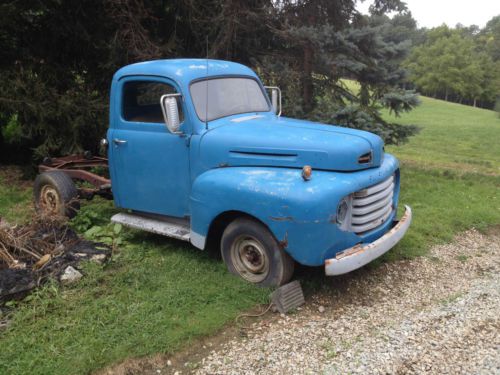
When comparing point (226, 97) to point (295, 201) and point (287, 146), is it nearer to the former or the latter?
point (287, 146)

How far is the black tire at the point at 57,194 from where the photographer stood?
594 cm

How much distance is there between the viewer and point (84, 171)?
6.43 m

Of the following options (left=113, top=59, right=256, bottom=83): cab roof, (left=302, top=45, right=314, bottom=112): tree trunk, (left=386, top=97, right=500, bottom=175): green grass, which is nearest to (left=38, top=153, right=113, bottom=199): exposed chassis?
(left=113, top=59, right=256, bottom=83): cab roof

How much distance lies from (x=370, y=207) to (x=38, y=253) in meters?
3.31

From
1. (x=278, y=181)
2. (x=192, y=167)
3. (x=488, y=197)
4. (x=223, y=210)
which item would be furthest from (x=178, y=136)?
(x=488, y=197)

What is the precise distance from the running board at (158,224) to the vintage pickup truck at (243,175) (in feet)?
0.04

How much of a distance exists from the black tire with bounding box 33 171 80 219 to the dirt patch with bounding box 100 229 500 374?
320cm

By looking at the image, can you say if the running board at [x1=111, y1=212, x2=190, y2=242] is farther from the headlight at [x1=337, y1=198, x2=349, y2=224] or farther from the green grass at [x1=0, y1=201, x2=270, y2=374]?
the headlight at [x1=337, y1=198, x2=349, y2=224]

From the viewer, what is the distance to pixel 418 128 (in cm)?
830

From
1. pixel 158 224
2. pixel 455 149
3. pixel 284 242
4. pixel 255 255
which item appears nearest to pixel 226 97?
pixel 158 224

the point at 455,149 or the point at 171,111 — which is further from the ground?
the point at 171,111

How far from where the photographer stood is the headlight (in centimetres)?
385

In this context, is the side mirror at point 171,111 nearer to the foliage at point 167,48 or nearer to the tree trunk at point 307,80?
the foliage at point 167,48

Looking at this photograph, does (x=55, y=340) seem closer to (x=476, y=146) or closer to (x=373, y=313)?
(x=373, y=313)
